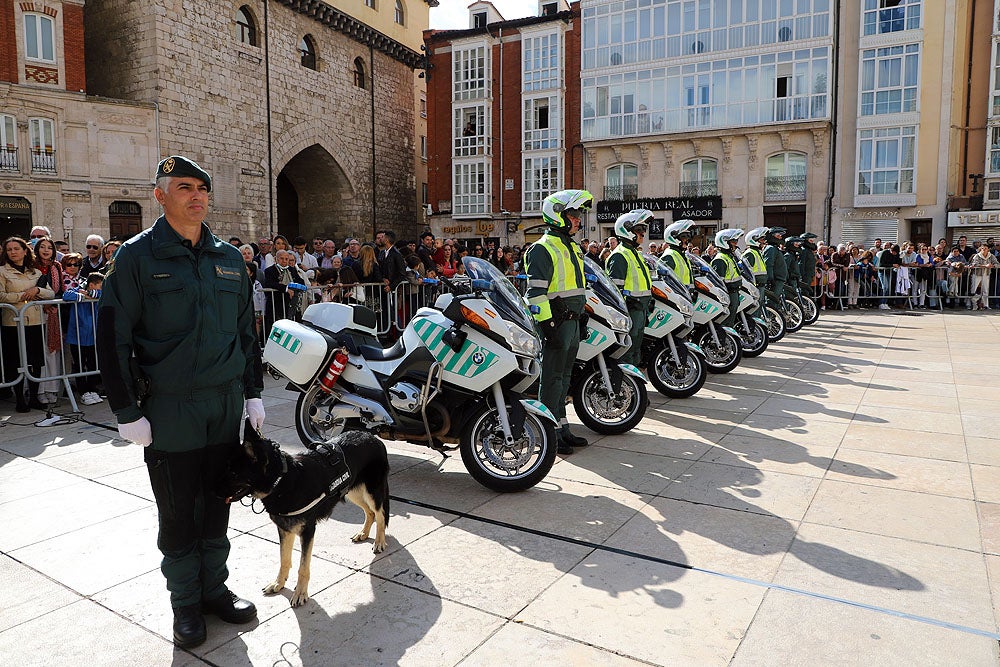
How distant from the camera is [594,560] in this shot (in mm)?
3602

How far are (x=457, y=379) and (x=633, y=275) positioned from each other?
2.78 meters

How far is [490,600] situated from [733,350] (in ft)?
21.5

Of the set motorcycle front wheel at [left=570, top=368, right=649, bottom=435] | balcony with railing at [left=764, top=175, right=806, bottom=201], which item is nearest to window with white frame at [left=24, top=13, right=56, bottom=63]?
motorcycle front wheel at [left=570, top=368, right=649, bottom=435]

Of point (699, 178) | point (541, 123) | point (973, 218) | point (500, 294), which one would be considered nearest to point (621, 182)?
point (699, 178)

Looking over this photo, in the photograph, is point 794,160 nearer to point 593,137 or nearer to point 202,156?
point 593,137

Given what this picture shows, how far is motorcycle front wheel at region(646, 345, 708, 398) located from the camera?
746cm

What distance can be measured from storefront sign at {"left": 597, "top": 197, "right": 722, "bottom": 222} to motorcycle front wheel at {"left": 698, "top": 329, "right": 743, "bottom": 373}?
20951mm

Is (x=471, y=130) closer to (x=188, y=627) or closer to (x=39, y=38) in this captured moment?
(x=39, y=38)

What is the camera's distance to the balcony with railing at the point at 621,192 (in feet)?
103

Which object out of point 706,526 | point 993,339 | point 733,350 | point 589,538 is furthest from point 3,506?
point 993,339

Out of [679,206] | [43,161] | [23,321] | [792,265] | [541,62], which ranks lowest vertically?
[23,321]

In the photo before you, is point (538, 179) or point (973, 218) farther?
point (538, 179)

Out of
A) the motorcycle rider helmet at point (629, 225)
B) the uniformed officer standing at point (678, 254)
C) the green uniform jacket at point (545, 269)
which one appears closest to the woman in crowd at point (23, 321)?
the green uniform jacket at point (545, 269)

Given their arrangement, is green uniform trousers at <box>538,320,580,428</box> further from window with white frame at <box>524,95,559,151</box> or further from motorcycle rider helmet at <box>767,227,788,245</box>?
window with white frame at <box>524,95,559,151</box>
